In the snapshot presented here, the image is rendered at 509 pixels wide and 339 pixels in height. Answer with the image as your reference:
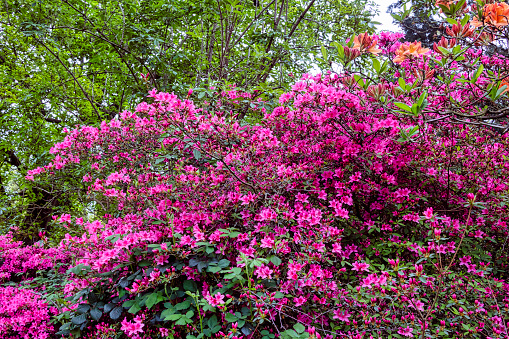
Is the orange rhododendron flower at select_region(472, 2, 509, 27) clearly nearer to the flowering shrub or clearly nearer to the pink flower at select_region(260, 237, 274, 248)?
the pink flower at select_region(260, 237, 274, 248)

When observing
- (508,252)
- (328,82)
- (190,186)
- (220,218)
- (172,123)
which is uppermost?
(328,82)

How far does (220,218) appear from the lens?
1.96m

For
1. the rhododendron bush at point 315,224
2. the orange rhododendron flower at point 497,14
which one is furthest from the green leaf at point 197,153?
the orange rhododendron flower at point 497,14

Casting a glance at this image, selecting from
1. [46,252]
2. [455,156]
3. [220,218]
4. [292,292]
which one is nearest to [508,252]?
[455,156]

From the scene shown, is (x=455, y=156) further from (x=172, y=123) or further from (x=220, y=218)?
(x=172, y=123)

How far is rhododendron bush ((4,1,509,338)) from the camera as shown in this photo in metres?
1.64

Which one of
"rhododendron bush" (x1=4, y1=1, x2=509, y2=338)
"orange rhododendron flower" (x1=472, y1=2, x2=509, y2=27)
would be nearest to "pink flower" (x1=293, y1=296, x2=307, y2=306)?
"rhododendron bush" (x1=4, y1=1, x2=509, y2=338)

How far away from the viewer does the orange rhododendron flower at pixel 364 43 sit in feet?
5.96

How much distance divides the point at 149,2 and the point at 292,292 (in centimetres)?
454

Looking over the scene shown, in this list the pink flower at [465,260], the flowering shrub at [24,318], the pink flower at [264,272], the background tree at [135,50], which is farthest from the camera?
the background tree at [135,50]

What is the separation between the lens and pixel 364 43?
6.00 ft

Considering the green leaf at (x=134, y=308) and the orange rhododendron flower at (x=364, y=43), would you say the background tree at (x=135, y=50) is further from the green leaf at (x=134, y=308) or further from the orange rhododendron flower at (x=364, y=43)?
the green leaf at (x=134, y=308)

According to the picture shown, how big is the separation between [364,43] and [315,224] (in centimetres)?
115

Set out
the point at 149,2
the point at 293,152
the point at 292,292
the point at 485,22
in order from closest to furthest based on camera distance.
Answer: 1. the point at 485,22
2. the point at 292,292
3. the point at 293,152
4. the point at 149,2
